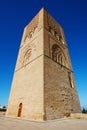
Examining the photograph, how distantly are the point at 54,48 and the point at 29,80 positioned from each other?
4.62 metres

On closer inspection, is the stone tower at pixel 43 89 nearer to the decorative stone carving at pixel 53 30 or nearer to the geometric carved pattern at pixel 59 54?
the geometric carved pattern at pixel 59 54

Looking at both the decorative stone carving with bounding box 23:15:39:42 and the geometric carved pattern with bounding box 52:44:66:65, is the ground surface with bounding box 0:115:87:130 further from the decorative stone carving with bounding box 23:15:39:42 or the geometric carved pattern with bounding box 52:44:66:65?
the decorative stone carving with bounding box 23:15:39:42

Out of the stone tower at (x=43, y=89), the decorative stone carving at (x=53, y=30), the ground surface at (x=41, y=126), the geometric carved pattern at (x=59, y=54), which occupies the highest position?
the decorative stone carving at (x=53, y=30)

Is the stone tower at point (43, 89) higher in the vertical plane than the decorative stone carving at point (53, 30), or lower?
lower

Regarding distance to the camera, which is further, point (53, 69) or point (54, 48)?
point (54, 48)

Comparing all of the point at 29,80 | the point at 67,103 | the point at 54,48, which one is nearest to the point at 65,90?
the point at 67,103

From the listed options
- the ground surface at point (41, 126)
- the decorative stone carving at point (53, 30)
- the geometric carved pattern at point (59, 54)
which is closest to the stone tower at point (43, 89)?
the geometric carved pattern at point (59, 54)

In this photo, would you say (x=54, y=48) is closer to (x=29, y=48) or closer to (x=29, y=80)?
(x=29, y=48)

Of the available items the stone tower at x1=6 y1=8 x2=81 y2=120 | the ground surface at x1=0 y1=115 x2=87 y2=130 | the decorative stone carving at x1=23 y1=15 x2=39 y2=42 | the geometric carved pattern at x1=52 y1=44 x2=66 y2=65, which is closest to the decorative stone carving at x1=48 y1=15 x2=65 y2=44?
the stone tower at x1=6 y1=8 x2=81 y2=120

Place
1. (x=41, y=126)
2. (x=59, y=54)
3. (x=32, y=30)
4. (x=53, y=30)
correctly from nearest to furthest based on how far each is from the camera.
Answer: (x=41, y=126)
(x=59, y=54)
(x=53, y=30)
(x=32, y=30)

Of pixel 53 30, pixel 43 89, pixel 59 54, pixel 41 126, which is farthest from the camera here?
pixel 53 30

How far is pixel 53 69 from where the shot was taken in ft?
31.9

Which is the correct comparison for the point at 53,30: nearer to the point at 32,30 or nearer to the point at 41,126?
the point at 32,30

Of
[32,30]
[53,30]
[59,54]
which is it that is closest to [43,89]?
[59,54]
